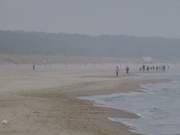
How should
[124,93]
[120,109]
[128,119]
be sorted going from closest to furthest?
1. [128,119]
2. [120,109]
3. [124,93]

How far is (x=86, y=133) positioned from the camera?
16.3m

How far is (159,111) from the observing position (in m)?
26.7

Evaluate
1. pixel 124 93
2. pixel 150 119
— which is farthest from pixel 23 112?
pixel 124 93

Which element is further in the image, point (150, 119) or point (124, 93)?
point (124, 93)

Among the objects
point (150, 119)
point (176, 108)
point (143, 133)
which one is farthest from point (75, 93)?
point (143, 133)

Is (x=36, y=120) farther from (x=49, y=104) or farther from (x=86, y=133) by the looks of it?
(x=49, y=104)

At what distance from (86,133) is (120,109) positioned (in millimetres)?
9998

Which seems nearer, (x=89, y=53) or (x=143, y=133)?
(x=143, y=133)

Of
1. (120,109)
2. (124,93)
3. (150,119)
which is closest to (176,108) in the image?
(120,109)

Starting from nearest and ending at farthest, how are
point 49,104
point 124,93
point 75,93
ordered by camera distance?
point 49,104, point 75,93, point 124,93

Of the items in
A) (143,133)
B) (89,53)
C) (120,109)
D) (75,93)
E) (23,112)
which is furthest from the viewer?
(89,53)

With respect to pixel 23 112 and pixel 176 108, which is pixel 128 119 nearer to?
Result: pixel 23 112

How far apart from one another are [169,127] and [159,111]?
239 inches

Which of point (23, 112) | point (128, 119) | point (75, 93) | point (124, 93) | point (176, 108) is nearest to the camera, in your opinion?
point (23, 112)
